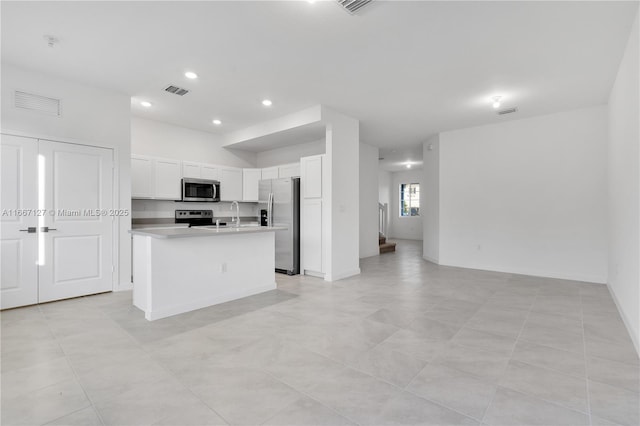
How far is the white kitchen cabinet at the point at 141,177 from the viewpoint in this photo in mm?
5277

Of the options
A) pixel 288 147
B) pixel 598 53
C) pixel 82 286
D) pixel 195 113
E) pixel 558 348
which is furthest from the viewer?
pixel 288 147

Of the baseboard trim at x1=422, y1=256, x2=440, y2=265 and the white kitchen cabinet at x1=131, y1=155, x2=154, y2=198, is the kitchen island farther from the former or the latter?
the baseboard trim at x1=422, y1=256, x2=440, y2=265

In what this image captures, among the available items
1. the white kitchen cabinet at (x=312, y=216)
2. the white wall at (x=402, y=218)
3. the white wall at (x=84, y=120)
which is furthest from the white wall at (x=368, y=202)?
the white wall at (x=84, y=120)

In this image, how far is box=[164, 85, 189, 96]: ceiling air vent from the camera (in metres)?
4.29

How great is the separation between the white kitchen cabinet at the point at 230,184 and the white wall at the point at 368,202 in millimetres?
3004

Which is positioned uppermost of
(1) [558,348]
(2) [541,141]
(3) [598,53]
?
(3) [598,53]

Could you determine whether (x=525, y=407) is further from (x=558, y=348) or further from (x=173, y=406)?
(x=173, y=406)

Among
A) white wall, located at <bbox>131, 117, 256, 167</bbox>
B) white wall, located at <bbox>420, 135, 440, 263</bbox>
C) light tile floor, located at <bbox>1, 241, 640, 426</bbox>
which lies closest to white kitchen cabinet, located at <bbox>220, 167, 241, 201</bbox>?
white wall, located at <bbox>131, 117, 256, 167</bbox>

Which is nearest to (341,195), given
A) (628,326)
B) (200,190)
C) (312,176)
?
(312,176)

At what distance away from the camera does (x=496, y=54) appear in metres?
3.34

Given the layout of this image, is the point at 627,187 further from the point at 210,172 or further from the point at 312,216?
the point at 210,172

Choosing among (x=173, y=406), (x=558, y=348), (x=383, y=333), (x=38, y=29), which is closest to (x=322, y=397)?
(x=173, y=406)

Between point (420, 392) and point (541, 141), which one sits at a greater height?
point (541, 141)

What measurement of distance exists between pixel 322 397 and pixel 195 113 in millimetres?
5012
